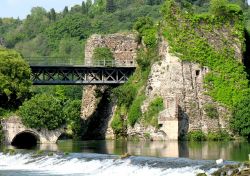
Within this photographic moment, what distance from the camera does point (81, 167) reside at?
59.1 metres

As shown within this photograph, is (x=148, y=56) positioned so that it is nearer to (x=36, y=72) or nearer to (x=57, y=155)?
(x=36, y=72)

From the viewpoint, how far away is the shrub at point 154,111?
3421 inches

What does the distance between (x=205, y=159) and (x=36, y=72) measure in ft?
148

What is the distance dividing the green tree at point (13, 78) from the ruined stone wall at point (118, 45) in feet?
50.5

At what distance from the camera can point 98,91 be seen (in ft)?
340

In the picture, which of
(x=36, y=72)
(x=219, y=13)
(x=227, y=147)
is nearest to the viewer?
(x=227, y=147)

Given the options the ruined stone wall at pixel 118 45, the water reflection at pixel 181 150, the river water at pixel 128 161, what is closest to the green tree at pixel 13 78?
the water reflection at pixel 181 150

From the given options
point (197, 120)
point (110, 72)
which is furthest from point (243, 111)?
point (110, 72)

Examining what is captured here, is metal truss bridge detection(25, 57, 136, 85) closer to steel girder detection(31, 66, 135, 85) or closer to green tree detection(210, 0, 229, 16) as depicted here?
steel girder detection(31, 66, 135, 85)

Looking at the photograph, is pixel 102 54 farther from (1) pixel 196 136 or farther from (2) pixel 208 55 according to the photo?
(1) pixel 196 136

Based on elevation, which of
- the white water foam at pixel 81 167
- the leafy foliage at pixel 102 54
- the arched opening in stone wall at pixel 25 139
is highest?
the leafy foliage at pixel 102 54

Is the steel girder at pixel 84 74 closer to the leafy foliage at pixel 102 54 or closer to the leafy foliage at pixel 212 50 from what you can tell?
the leafy foliage at pixel 102 54

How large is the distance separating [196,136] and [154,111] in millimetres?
5330

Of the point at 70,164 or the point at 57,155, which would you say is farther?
the point at 57,155
